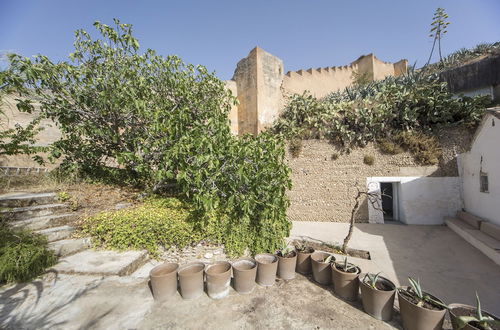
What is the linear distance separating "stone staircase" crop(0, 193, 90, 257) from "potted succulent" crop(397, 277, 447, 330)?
4.95 m

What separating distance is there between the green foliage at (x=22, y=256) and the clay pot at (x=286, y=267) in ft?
11.7

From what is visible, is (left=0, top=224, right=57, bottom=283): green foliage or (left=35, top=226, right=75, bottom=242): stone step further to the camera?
(left=35, top=226, right=75, bottom=242): stone step

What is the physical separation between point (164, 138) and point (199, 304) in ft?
11.4

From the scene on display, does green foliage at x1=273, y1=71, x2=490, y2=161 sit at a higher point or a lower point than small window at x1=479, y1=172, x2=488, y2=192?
higher

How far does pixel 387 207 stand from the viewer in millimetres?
8812

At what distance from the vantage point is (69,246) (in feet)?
10.6

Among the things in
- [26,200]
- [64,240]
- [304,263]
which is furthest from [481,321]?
[26,200]

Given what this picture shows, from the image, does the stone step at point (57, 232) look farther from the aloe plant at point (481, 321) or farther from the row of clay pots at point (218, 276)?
the aloe plant at point (481, 321)

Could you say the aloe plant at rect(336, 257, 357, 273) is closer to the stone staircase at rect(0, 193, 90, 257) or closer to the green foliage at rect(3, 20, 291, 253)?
the green foliage at rect(3, 20, 291, 253)

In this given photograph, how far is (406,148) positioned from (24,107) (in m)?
11.0

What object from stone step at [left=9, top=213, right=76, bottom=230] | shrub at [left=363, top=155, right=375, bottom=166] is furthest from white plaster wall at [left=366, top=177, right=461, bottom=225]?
stone step at [left=9, top=213, right=76, bottom=230]

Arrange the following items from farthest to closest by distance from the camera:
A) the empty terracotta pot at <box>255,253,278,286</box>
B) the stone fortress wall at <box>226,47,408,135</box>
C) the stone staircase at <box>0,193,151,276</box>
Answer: the stone fortress wall at <box>226,47,408,135</box> → the empty terracotta pot at <box>255,253,278,286</box> → the stone staircase at <box>0,193,151,276</box>

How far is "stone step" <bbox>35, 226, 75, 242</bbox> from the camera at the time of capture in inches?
130

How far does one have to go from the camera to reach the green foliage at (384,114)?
6879mm
